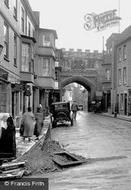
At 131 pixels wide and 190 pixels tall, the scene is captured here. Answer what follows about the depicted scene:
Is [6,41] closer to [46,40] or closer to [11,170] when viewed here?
[11,170]

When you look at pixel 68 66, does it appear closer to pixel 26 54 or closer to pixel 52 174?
pixel 26 54

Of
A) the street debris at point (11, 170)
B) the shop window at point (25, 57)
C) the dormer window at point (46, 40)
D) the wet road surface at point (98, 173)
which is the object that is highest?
the dormer window at point (46, 40)

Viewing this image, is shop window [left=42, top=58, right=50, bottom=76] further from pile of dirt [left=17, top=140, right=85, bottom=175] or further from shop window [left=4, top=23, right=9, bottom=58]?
pile of dirt [left=17, top=140, right=85, bottom=175]

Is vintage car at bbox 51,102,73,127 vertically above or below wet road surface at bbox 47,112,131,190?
above

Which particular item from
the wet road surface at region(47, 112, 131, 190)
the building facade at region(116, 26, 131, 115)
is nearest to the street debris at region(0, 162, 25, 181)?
the wet road surface at region(47, 112, 131, 190)

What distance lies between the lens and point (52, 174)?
7.64m

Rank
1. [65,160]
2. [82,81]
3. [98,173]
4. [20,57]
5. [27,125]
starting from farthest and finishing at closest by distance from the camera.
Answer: [82,81]
[20,57]
[27,125]
[65,160]
[98,173]

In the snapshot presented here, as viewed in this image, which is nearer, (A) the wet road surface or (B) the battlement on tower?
(A) the wet road surface

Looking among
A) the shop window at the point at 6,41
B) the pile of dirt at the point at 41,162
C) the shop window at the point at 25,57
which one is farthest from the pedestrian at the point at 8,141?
the shop window at the point at 25,57

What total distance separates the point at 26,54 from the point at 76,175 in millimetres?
15962

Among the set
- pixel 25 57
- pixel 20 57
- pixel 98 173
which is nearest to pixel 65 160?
pixel 98 173

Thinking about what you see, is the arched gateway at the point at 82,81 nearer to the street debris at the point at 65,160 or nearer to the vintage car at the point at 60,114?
the vintage car at the point at 60,114

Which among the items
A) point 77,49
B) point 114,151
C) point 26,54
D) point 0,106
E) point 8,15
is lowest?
point 114,151

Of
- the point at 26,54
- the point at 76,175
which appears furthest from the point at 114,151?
the point at 26,54
